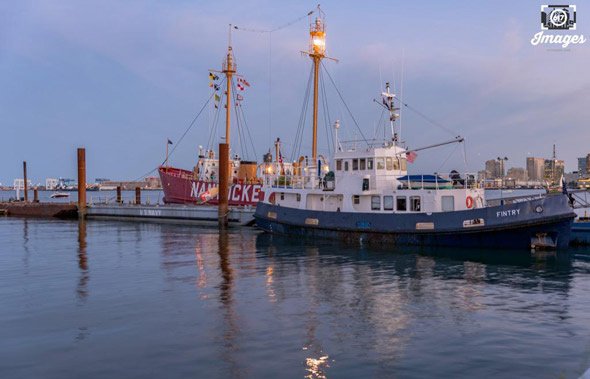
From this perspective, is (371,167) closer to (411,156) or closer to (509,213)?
(411,156)

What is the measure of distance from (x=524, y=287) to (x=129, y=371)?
1278 centimetres

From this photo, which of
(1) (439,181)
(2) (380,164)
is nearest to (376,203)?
(2) (380,164)

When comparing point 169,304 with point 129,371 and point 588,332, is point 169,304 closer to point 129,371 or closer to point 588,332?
point 129,371

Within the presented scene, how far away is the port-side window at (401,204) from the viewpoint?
89.1ft

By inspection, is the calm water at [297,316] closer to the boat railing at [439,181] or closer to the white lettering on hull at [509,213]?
the white lettering on hull at [509,213]

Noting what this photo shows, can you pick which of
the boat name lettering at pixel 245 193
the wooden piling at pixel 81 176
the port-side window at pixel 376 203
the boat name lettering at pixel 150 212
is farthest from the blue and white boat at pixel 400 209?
the wooden piling at pixel 81 176

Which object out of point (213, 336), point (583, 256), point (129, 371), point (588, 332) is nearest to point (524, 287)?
point (588, 332)

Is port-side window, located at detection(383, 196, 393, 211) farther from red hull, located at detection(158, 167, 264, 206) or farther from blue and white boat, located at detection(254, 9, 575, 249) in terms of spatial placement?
red hull, located at detection(158, 167, 264, 206)

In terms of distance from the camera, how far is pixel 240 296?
50.6 feet

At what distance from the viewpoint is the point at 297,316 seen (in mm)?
13086

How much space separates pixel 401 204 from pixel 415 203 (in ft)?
2.41

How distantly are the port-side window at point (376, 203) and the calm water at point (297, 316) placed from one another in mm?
4207

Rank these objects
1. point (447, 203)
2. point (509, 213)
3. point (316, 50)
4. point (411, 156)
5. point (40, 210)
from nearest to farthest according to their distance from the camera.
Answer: point (509, 213), point (447, 203), point (411, 156), point (316, 50), point (40, 210)

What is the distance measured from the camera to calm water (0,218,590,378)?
31.7 feet
